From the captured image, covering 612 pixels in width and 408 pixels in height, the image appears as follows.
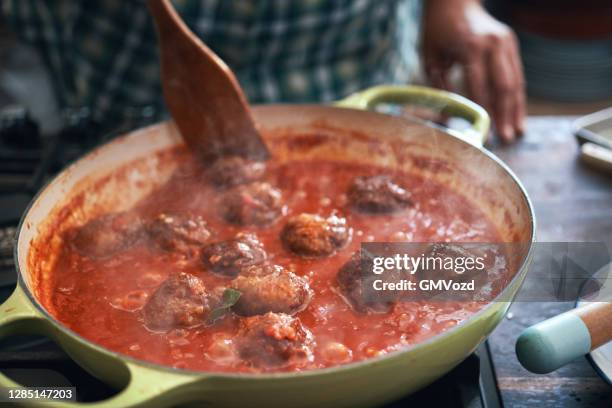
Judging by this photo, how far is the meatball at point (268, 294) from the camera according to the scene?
4.52 feet

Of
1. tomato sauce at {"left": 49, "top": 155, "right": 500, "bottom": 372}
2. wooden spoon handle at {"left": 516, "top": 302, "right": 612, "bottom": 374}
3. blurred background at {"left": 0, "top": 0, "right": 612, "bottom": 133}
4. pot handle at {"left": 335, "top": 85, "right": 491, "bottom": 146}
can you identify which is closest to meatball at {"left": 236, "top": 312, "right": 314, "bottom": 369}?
tomato sauce at {"left": 49, "top": 155, "right": 500, "bottom": 372}

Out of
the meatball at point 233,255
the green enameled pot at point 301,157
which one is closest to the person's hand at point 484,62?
the green enameled pot at point 301,157

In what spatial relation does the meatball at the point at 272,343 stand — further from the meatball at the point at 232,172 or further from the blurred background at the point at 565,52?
the blurred background at the point at 565,52

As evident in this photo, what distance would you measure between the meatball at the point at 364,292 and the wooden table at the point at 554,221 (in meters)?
0.28

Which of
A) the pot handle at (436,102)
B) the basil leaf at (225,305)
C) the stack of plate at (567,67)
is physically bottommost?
the stack of plate at (567,67)

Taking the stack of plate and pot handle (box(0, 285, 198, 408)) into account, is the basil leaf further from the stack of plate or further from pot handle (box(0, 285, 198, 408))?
the stack of plate

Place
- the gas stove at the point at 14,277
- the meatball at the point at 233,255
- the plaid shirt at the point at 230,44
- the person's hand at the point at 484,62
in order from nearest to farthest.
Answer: the gas stove at the point at 14,277, the meatball at the point at 233,255, the person's hand at the point at 484,62, the plaid shirt at the point at 230,44

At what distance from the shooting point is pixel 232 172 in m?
1.89

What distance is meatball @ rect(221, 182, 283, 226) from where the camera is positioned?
178 centimetres

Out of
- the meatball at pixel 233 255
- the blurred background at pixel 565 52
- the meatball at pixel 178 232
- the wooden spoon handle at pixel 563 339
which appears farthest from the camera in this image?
the blurred background at pixel 565 52

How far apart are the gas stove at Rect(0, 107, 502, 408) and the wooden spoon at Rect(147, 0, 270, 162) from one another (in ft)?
1.29

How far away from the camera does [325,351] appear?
1312 millimetres

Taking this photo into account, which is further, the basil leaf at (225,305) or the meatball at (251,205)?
the meatball at (251,205)

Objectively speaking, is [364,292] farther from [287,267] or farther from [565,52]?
[565,52]
